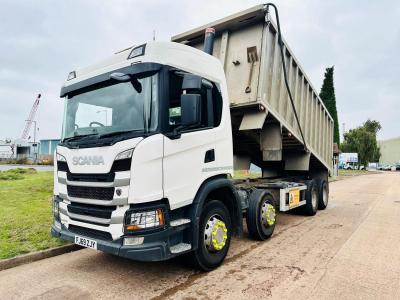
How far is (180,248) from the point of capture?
12.1 feet

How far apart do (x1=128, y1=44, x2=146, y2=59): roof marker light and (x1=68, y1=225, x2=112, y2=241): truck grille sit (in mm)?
2062

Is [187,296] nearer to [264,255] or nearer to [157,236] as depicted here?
[157,236]

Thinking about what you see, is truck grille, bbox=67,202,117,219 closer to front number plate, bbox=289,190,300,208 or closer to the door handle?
the door handle

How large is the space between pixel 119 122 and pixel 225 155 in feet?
5.39

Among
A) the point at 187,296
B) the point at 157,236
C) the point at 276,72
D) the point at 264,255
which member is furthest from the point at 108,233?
the point at 276,72

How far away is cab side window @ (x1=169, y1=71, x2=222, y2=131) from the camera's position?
3.68m

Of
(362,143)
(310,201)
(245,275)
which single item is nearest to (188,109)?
(245,275)

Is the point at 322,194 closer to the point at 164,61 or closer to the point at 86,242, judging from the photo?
the point at 164,61

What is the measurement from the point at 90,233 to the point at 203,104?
2135mm

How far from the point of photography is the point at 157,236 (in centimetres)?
343

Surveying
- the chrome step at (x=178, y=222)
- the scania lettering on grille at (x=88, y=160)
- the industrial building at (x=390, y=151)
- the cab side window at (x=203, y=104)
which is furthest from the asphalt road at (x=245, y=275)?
the industrial building at (x=390, y=151)

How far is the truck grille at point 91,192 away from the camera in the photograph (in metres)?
3.50

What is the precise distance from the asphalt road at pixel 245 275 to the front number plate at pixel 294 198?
1368mm

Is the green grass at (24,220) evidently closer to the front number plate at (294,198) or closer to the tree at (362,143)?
the front number plate at (294,198)
